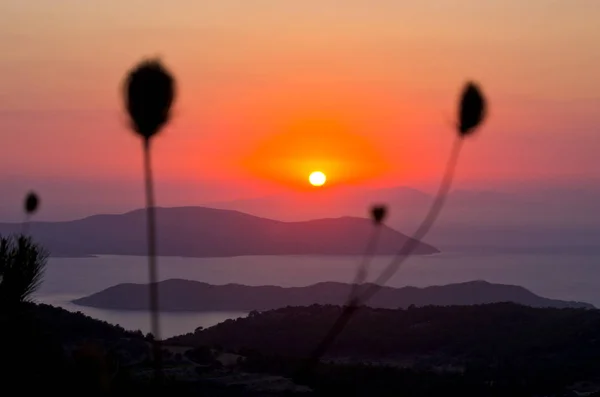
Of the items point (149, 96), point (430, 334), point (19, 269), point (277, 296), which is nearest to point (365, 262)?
point (149, 96)

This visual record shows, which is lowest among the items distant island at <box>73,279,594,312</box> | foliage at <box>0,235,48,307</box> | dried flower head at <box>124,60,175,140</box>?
dried flower head at <box>124,60,175,140</box>

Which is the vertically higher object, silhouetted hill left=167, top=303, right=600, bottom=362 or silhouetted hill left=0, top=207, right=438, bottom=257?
silhouetted hill left=0, top=207, right=438, bottom=257

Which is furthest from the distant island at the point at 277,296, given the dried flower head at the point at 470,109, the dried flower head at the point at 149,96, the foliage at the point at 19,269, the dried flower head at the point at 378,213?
the dried flower head at the point at 149,96

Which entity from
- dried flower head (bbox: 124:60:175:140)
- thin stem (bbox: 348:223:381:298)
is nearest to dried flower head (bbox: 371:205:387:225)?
thin stem (bbox: 348:223:381:298)

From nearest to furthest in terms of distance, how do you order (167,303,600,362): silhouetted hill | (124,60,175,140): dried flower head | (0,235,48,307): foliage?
1. (124,60,175,140): dried flower head
2. (0,235,48,307): foliage
3. (167,303,600,362): silhouetted hill

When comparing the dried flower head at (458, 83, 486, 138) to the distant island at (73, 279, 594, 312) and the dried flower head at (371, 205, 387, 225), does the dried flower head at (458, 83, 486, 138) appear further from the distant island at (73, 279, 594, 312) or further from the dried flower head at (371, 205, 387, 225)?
the distant island at (73, 279, 594, 312)

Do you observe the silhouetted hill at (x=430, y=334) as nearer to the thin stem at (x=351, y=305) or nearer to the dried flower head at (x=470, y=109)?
the thin stem at (x=351, y=305)
